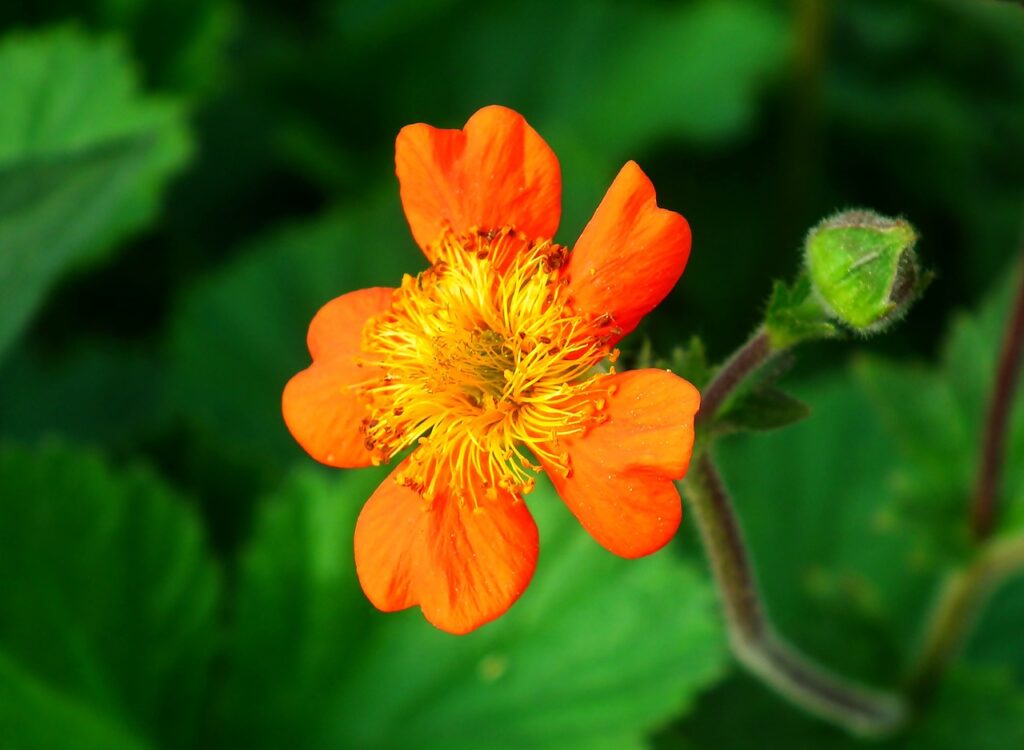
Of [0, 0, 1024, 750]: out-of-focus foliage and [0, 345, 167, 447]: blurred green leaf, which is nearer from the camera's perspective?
[0, 0, 1024, 750]: out-of-focus foliage

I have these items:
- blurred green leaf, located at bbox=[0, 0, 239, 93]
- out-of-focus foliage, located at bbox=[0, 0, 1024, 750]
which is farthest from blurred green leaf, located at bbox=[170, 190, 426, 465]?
blurred green leaf, located at bbox=[0, 0, 239, 93]

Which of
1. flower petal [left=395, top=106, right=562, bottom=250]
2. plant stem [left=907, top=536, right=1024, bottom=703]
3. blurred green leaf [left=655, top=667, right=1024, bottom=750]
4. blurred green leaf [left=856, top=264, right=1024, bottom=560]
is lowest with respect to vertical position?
blurred green leaf [left=655, top=667, right=1024, bottom=750]

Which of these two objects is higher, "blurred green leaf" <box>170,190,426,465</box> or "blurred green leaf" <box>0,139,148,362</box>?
"blurred green leaf" <box>0,139,148,362</box>

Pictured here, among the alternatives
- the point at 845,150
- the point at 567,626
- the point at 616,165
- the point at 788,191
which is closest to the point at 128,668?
the point at 567,626

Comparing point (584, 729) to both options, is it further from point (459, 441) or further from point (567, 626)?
point (459, 441)

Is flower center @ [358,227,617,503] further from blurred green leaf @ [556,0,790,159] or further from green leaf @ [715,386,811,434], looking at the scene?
blurred green leaf @ [556,0,790,159]

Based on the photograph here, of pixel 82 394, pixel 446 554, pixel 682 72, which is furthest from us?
pixel 682 72

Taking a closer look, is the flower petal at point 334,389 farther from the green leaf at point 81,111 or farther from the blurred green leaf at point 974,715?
the blurred green leaf at point 974,715

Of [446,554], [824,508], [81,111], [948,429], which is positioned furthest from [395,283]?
[446,554]

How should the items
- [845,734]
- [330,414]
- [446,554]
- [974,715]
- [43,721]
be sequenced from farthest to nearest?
[845,734] < [974,715] < [43,721] < [330,414] < [446,554]

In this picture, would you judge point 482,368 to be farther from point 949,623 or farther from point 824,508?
point 824,508
